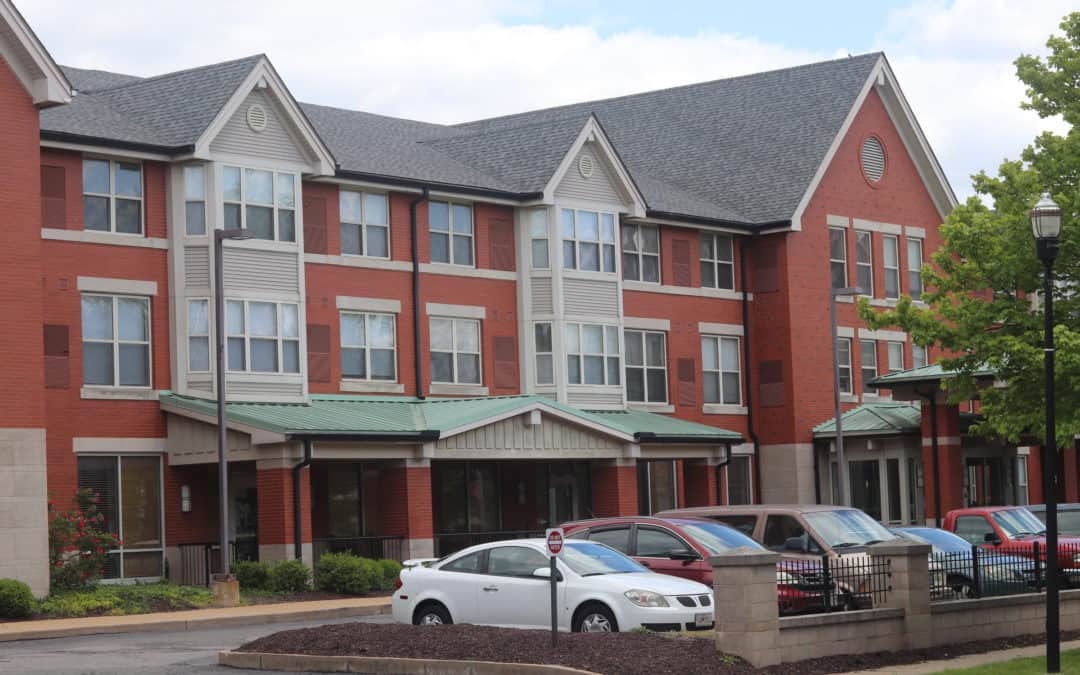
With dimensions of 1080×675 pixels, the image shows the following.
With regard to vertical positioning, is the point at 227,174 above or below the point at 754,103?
below

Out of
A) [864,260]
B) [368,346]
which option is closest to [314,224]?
[368,346]

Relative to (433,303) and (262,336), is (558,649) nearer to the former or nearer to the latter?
(262,336)

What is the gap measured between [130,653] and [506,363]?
21.2 meters

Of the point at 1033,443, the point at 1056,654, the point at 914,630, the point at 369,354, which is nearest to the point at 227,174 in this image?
the point at 369,354

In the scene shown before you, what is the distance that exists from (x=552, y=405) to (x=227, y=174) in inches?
358

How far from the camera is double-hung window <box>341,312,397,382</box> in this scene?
4031cm

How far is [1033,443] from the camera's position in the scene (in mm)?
51312

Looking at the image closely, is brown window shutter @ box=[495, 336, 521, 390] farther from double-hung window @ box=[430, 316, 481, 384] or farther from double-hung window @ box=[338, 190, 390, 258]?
double-hung window @ box=[338, 190, 390, 258]

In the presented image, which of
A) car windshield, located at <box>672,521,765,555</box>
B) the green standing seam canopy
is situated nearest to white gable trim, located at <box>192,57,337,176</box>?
the green standing seam canopy

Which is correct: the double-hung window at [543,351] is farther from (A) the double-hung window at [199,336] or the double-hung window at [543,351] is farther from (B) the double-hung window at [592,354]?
(A) the double-hung window at [199,336]

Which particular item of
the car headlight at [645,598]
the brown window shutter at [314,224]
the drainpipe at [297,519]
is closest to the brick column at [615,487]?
the brown window shutter at [314,224]

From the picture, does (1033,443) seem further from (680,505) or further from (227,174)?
(227,174)

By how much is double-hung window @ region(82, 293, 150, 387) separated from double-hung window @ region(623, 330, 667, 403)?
1464 centimetres

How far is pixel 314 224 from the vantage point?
3950 cm
